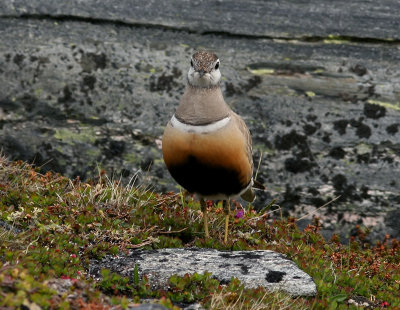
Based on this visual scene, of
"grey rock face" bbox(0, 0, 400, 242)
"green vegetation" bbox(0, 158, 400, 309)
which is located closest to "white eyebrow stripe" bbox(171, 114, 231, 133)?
"green vegetation" bbox(0, 158, 400, 309)

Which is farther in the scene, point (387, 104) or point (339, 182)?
point (387, 104)

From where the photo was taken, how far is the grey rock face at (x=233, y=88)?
32.3 feet

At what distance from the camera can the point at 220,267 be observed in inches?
262

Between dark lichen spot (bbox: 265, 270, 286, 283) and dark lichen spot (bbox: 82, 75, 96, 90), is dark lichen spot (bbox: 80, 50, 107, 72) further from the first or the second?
dark lichen spot (bbox: 265, 270, 286, 283)

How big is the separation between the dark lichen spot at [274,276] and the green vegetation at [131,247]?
0.35 meters

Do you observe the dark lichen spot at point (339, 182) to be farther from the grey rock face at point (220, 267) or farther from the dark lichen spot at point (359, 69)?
the grey rock face at point (220, 267)

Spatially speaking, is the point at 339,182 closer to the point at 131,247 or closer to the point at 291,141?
the point at 291,141

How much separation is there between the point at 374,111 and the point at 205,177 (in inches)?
149

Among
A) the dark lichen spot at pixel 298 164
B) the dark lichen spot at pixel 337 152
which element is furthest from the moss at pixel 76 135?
the dark lichen spot at pixel 337 152

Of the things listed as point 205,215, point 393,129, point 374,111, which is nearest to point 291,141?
point 374,111

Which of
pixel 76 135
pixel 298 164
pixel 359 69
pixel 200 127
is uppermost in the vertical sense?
pixel 359 69

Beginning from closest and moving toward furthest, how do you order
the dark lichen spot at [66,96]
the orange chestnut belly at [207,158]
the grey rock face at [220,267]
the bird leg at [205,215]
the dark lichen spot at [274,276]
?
1. the grey rock face at [220,267]
2. the dark lichen spot at [274,276]
3. the orange chestnut belly at [207,158]
4. the bird leg at [205,215]
5. the dark lichen spot at [66,96]

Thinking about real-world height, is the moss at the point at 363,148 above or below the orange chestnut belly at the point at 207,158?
below

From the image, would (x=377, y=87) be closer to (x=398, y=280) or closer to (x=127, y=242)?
(x=398, y=280)
